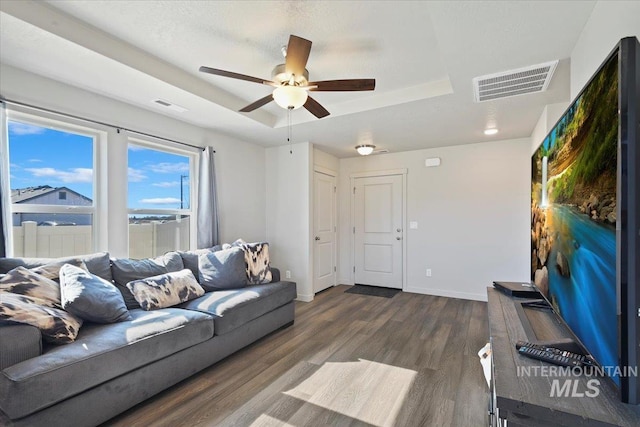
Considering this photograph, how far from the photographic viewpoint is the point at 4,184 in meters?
2.22

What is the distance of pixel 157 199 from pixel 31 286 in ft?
5.42

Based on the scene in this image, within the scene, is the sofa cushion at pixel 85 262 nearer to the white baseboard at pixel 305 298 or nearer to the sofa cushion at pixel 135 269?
the sofa cushion at pixel 135 269

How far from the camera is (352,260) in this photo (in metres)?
5.62

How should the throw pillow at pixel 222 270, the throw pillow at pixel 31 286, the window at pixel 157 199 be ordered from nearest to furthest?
the throw pillow at pixel 31 286, the throw pillow at pixel 222 270, the window at pixel 157 199

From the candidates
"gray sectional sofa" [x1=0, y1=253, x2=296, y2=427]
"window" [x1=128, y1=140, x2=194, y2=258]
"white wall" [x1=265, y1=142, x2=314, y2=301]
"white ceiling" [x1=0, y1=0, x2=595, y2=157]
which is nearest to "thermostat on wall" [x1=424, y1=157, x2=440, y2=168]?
"white ceiling" [x1=0, y1=0, x2=595, y2=157]

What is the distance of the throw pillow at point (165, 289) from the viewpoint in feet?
8.27

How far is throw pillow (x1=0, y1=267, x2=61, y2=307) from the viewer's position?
1889 mm

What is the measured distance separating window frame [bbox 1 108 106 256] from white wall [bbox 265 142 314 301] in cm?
240

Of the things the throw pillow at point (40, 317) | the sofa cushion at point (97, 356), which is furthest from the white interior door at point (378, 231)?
the throw pillow at point (40, 317)

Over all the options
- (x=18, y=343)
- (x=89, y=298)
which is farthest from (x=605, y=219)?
(x=89, y=298)

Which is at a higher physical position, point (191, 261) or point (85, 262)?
point (85, 262)

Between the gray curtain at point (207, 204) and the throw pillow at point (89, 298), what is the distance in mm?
1449

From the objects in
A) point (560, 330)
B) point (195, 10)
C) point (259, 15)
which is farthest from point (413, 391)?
point (195, 10)

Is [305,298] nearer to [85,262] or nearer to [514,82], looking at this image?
[85,262]
